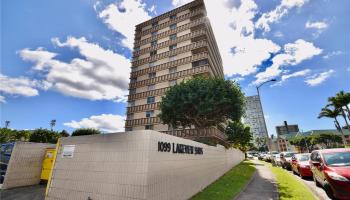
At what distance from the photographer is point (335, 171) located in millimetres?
7016

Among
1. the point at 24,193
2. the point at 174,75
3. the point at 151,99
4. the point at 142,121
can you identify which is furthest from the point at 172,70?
the point at 24,193

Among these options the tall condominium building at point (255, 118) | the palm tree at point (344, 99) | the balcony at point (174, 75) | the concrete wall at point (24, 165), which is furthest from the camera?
the tall condominium building at point (255, 118)

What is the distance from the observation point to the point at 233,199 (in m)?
8.47

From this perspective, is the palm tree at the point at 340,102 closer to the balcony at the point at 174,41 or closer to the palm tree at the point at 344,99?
the palm tree at the point at 344,99

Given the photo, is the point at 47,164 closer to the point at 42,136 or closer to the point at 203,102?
the point at 203,102

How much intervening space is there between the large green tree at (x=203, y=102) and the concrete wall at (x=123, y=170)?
1052cm

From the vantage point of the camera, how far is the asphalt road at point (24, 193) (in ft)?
29.2

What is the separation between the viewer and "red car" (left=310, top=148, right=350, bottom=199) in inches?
255

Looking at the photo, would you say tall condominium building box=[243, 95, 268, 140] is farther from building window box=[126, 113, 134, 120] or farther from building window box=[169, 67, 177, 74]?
building window box=[126, 113, 134, 120]

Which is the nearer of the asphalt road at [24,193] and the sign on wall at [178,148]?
the sign on wall at [178,148]

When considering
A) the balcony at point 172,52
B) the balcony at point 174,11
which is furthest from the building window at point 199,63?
the balcony at point 174,11

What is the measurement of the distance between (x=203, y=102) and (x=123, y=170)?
1365 cm

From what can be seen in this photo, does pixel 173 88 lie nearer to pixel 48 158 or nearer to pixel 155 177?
pixel 48 158

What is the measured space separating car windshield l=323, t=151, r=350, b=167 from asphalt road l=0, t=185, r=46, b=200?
508 inches
